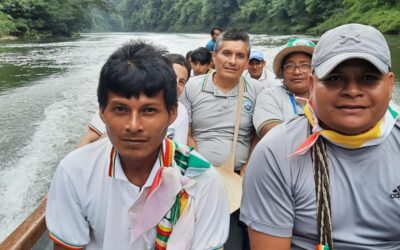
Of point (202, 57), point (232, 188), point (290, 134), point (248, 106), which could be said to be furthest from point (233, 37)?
point (202, 57)

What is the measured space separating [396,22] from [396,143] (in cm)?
2303

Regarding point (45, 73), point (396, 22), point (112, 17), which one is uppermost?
point (396, 22)

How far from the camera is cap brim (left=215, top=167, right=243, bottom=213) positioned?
7.39 feet

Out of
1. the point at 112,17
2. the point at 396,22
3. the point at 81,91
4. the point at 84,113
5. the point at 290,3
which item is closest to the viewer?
the point at 84,113

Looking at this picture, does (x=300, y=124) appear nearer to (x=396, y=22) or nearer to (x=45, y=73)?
(x=45, y=73)

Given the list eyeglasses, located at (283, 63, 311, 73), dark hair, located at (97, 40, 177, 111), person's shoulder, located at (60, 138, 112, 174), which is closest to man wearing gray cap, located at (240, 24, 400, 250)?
dark hair, located at (97, 40, 177, 111)

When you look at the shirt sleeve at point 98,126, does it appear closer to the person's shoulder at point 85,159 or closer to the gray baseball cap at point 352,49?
the person's shoulder at point 85,159

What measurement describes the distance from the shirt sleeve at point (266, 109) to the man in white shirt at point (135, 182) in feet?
3.44

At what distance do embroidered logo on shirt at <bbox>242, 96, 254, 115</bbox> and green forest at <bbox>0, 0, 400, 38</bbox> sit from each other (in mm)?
19099

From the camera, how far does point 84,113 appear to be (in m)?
8.83

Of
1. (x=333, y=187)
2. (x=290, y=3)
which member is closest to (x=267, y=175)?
(x=333, y=187)

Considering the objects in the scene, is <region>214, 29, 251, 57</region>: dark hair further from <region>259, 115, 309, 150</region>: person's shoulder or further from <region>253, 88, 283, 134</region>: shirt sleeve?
<region>259, 115, 309, 150</region>: person's shoulder

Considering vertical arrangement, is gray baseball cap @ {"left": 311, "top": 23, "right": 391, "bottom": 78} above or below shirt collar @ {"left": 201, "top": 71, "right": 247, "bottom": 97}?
above

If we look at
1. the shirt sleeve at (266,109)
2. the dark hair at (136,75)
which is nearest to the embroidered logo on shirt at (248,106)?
the shirt sleeve at (266,109)
